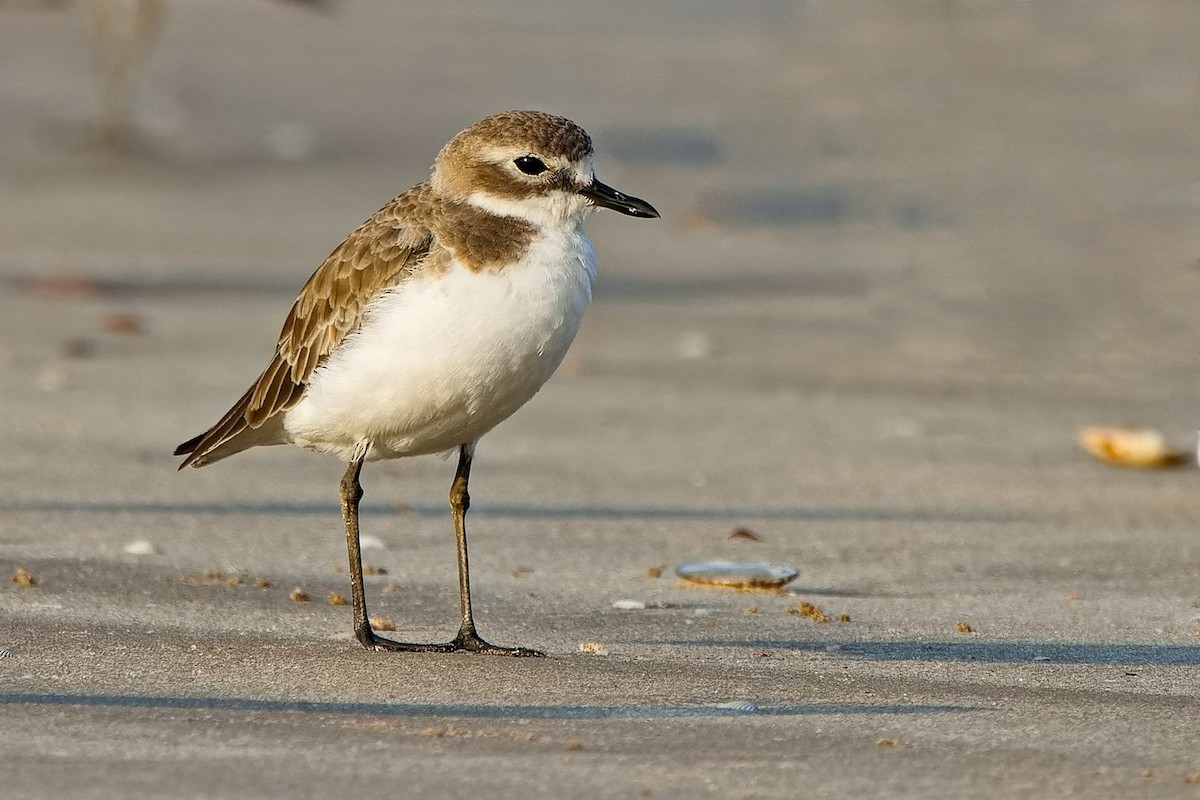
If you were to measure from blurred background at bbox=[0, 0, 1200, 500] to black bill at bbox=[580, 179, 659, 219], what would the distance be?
1.88 meters

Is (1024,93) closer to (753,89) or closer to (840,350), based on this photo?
(753,89)

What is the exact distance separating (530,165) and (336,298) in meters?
0.57

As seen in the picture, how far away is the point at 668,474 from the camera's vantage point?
23.2ft

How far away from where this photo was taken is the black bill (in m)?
4.91

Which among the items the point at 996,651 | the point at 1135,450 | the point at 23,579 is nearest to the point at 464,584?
the point at 23,579

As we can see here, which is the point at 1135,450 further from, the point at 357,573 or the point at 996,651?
the point at 357,573

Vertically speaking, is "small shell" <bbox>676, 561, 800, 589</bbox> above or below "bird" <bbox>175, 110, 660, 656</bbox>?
below

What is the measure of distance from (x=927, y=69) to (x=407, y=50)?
4.89m

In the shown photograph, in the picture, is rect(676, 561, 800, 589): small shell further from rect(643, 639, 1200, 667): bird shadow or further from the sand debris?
the sand debris

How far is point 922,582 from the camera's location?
566 centimetres

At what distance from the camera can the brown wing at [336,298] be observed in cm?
480

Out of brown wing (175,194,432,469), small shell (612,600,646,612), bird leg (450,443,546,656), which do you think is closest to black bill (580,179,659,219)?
brown wing (175,194,432,469)

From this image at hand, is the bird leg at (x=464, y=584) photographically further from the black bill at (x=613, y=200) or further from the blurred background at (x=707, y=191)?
the blurred background at (x=707, y=191)

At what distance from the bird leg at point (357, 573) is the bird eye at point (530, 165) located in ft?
2.49
